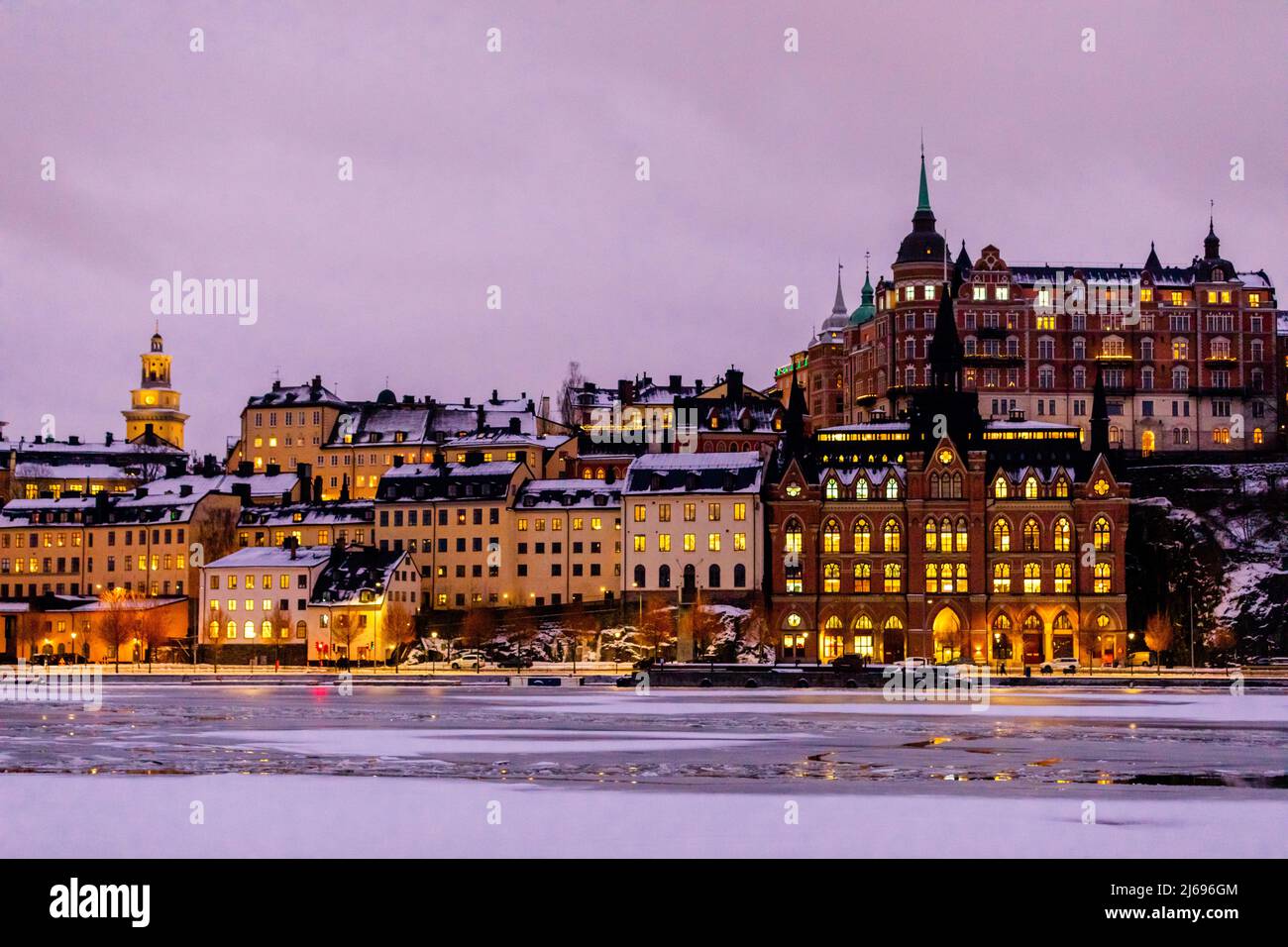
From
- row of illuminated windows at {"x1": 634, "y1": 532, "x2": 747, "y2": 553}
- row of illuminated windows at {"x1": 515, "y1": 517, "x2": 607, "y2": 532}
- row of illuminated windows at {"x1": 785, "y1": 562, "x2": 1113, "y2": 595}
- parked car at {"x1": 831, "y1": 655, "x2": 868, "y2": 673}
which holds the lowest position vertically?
parked car at {"x1": 831, "y1": 655, "x2": 868, "y2": 673}

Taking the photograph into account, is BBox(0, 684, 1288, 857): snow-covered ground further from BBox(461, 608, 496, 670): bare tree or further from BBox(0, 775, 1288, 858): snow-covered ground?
BBox(461, 608, 496, 670): bare tree

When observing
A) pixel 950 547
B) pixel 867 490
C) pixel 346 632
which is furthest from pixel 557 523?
pixel 950 547

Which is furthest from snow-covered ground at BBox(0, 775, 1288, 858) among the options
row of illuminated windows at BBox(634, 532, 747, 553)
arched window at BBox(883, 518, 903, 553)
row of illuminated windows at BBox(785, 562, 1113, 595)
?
row of illuminated windows at BBox(634, 532, 747, 553)

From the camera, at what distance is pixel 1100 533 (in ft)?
405

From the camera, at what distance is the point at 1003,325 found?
151 m

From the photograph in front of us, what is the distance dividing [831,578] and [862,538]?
3.66 meters

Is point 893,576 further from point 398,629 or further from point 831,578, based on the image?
point 398,629

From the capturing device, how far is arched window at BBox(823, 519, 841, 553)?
127 metres

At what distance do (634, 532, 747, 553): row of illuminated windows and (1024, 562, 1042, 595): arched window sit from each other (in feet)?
66.7

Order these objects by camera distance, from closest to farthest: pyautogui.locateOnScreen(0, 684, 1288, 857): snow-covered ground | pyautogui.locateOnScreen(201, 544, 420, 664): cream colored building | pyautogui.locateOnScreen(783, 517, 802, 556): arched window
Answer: pyautogui.locateOnScreen(0, 684, 1288, 857): snow-covered ground < pyautogui.locateOnScreen(783, 517, 802, 556): arched window < pyautogui.locateOnScreen(201, 544, 420, 664): cream colored building

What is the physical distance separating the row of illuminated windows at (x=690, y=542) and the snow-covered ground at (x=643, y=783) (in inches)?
2268

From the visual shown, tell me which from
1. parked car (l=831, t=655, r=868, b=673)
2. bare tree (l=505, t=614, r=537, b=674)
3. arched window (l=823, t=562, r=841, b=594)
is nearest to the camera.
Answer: parked car (l=831, t=655, r=868, b=673)
